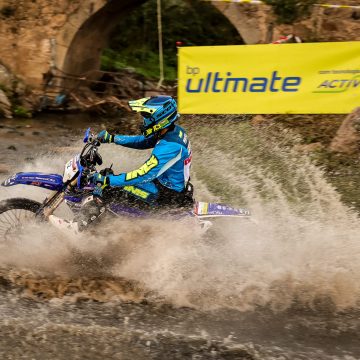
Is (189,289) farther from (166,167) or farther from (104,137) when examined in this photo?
(104,137)

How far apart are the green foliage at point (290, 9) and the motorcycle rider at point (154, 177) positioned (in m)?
7.56

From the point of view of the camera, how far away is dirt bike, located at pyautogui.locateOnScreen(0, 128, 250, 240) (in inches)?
211

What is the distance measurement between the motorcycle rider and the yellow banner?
5.22 metres

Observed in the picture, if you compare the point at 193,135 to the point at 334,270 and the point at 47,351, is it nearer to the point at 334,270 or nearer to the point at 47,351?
the point at 334,270

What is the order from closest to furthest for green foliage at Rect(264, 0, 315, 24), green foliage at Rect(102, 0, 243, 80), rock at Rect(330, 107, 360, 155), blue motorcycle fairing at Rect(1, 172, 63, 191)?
blue motorcycle fairing at Rect(1, 172, 63, 191), rock at Rect(330, 107, 360, 155), green foliage at Rect(264, 0, 315, 24), green foliage at Rect(102, 0, 243, 80)

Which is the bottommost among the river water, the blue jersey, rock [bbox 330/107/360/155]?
rock [bbox 330/107/360/155]

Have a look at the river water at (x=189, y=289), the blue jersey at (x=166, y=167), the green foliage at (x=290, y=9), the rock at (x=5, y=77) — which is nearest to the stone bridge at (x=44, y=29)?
the rock at (x=5, y=77)

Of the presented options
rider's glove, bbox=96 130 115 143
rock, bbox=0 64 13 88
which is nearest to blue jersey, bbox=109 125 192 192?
rider's glove, bbox=96 130 115 143

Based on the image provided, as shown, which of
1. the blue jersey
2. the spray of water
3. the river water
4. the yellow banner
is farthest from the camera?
the yellow banner

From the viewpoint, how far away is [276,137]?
1009cm

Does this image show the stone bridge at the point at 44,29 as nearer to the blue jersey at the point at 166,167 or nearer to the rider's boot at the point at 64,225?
the blue jersey at the point at 166,167

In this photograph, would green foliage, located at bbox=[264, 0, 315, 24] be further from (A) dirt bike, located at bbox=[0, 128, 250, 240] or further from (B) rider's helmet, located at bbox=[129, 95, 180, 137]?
(A) dirt bike, located at bbox=[0, 128, 250, 240]

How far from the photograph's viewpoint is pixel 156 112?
5.20 m

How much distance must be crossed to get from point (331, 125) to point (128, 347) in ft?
22.9
